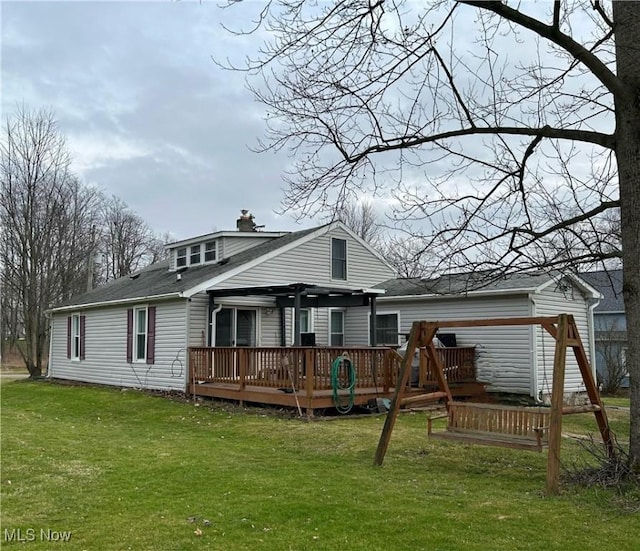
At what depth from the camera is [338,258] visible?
2000cm

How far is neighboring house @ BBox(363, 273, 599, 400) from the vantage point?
51.1 feet

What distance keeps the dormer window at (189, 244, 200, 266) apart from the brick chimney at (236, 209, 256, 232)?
2055 millimetres

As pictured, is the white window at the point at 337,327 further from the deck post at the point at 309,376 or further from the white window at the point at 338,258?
the deck post at the point at 309,376

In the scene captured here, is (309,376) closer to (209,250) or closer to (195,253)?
(209,250)

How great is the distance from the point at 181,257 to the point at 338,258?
5.35m

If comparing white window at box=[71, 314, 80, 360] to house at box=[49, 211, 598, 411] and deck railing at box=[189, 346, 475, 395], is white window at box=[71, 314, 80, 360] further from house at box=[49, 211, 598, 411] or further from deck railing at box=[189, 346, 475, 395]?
deck railing at box=[189, 346, 475, 395]

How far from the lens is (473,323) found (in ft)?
24.6

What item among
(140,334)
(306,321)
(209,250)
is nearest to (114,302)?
(140,334)

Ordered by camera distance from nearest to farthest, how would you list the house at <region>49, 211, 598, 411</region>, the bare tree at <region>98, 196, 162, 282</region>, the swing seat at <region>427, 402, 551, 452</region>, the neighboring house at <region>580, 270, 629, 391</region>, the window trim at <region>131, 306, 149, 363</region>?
the swing seat at <region>427, 402, 551, 452</region>
the house at <region>49, 211, 598, 411</region>
the window trim at <region>131, 306, 149, 363</region>
the neighboring house at <region>580, 270, 629, 391</region>
the bare tree at <region>98, 196, 162, 282</region>

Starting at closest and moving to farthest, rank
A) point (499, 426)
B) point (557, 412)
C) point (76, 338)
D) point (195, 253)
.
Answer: point (557, 412) < point (499, 426) < point (195, 253) < point (76, 338)

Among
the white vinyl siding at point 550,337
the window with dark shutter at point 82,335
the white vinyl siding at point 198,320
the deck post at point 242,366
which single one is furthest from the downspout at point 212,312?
the white vinyl siding at point 550,337

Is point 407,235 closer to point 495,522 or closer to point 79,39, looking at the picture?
point 495,522

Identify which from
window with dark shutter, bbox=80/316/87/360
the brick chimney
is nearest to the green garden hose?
the brick chimney

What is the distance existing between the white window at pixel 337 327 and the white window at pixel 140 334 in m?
5.77
